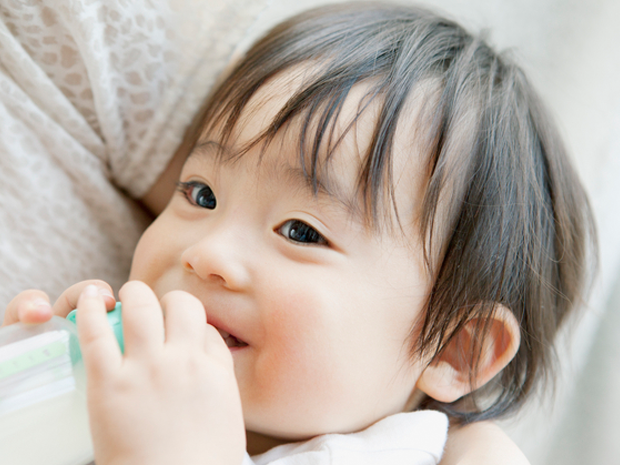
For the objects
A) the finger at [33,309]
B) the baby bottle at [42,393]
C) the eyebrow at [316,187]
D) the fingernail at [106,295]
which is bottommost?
the baby bottle at [42,393]

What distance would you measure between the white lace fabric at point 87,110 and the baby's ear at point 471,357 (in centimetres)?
68

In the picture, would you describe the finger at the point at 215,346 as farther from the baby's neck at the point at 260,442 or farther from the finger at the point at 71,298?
the baby's neck at the point at 260,442

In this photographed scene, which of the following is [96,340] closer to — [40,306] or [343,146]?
[40,306]

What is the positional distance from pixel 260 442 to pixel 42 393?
18.6 inches

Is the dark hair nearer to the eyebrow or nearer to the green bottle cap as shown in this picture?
the eyebrow

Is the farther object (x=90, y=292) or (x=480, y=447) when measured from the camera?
(x=480, y=447)

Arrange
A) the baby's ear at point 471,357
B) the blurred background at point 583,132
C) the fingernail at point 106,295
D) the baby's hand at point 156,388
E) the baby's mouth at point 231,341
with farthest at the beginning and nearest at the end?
the blurred background at point 583,132, the baby's ear at point 471,357, the baby's mouth at point 231,341, the fingernail at point 106,295, the baby's hand at point 156,388

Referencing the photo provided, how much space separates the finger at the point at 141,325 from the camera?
62cm

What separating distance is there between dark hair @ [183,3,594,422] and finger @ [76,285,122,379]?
355 mm

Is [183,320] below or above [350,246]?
below

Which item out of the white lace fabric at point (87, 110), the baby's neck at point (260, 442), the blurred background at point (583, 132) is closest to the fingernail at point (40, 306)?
the white lace fabric at point (87, 110)

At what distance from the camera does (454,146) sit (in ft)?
2.76

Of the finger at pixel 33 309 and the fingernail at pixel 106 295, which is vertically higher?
the fingernail at pixel 106 295

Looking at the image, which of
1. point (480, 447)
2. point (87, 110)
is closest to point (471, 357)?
point (480, 447)
